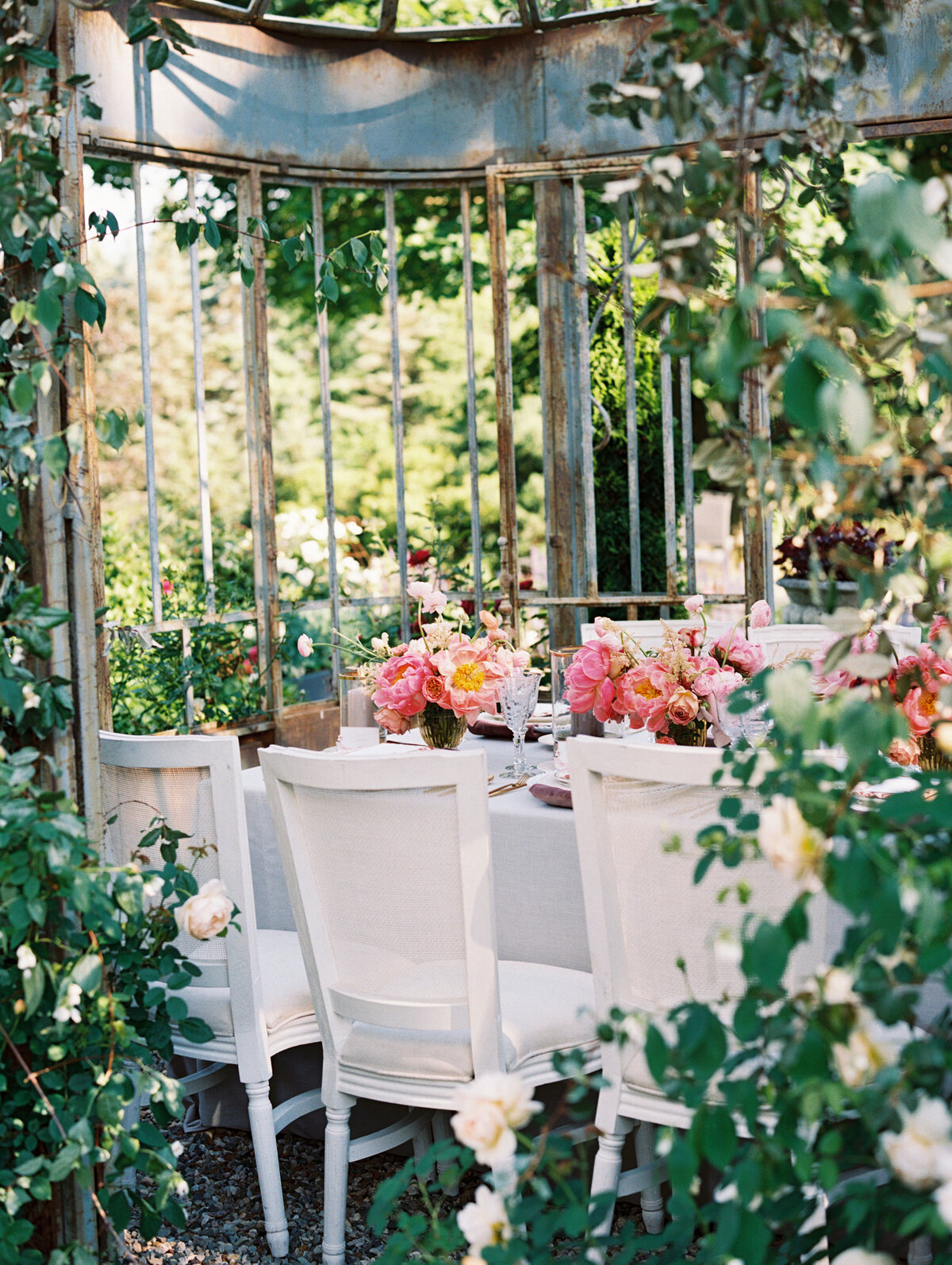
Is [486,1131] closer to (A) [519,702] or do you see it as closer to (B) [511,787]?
(B) [511,787]

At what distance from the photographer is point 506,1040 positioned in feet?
6.56

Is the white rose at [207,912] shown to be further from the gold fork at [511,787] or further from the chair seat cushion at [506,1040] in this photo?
the gold fork at [511,787]

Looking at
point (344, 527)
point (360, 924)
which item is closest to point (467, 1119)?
point (360, 924)

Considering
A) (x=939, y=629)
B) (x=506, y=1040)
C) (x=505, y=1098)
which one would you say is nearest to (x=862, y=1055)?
(x=505, y=1098)

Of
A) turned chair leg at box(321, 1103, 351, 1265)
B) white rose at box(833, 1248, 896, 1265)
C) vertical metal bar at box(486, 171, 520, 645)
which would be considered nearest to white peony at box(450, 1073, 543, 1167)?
white rose at box(833, 1248, 896, 1265)

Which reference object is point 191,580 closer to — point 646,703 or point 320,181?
point 320,181

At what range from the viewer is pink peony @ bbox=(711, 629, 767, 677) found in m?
2.36

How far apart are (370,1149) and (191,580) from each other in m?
2.70

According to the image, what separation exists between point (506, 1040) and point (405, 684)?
794mm

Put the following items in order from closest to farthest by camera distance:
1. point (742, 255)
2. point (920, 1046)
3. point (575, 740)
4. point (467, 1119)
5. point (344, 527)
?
point (920, 1046) < point (467, 1119) < point (742, 255) < point (575, 740) < point (344, 527)

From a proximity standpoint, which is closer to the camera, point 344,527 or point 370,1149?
point 370,1149

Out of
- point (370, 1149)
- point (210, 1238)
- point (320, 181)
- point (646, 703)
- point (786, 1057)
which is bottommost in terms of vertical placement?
point (210, 1238)

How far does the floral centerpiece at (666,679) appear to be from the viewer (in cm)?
227

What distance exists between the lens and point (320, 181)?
4199 millimetres
